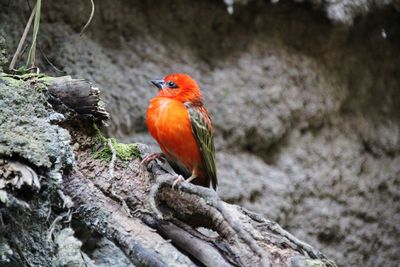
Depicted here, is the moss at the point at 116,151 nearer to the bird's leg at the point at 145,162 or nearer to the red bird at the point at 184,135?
the bird's leg at the point at 145,162

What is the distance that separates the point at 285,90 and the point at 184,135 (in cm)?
162

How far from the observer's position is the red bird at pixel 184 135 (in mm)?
3141

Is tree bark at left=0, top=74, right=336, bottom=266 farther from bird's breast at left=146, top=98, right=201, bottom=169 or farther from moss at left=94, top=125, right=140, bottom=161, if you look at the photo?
bird's breast at left=146, top=98, right=201, bottom=169

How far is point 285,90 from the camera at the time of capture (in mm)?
4562

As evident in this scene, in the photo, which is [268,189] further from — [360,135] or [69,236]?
[69,236]

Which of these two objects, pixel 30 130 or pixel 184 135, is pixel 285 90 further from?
pixel 30 130

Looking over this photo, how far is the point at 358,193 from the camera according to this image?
478 centimetres

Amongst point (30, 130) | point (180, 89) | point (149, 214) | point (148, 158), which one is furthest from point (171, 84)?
point (30, 130)

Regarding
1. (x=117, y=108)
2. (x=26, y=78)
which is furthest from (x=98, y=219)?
(x=117, y=108)

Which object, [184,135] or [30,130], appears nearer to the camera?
[30,130]

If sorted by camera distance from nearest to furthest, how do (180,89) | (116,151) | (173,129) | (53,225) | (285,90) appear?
(53,225) → (116,151) → (173,129) → (180,89) → (285,90)

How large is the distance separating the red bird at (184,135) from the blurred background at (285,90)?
0.86 m

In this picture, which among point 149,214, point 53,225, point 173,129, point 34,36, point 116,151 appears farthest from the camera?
point 173,129

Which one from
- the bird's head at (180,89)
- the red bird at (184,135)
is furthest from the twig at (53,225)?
the bird's head at (180,89)
